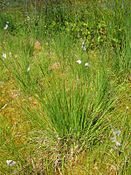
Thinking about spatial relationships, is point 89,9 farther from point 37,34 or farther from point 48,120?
point 48,120

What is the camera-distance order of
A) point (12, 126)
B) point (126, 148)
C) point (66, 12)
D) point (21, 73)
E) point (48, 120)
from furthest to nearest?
point (66, 12), point (21, 73), point (12, 126), point (48, 120), point (126, 148)

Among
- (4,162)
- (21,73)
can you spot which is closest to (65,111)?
(4,162)

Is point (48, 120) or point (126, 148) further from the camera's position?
point (48, 120)

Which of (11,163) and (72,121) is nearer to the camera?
(11,163)

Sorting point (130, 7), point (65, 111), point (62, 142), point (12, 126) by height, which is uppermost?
point (130, 7)

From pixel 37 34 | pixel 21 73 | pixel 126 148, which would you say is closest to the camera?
pixel 126 148

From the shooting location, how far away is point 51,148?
1.86 m

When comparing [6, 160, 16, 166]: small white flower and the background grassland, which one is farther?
the background grassland

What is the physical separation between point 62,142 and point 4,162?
370mm

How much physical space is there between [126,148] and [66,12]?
10.6 feet

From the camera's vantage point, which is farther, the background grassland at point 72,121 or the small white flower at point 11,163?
the background grassland at point 72,121

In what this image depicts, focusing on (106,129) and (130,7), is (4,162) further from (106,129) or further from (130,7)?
(130,7)

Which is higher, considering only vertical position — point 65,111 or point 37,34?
point 65,111

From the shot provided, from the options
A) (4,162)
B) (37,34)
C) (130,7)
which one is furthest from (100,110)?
(37,34)
